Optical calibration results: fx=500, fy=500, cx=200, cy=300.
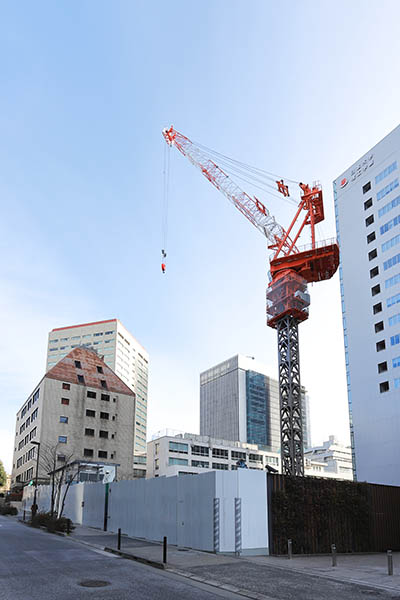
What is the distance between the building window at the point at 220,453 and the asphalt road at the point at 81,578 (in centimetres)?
11043

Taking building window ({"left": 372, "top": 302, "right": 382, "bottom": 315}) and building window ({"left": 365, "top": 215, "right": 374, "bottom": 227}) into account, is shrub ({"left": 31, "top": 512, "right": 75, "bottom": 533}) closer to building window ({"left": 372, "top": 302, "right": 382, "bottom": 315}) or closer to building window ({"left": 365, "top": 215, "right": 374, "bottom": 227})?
building window ({"left": 372, "top": 302, "right": 382, "bottom": 315})

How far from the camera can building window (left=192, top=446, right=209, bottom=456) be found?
12425 centimetres

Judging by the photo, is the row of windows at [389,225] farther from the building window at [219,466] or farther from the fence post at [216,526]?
the building window at [219,466]

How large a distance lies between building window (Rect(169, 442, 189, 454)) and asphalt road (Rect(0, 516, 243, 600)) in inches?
3908

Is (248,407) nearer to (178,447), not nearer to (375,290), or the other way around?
(178,447)

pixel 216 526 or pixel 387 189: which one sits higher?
pixel 387 189

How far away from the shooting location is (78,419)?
85625mm

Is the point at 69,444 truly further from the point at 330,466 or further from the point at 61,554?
the point at 330,466

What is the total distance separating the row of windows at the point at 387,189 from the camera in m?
70.9

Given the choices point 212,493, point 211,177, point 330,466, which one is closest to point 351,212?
point 211,177

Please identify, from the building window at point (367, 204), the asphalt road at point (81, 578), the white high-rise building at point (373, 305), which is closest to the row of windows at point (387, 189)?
the white high-rise building at point (373, 305)

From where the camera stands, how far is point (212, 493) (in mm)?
24234

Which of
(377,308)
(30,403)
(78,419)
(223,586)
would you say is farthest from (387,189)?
(30,403)

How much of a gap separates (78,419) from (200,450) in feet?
158
